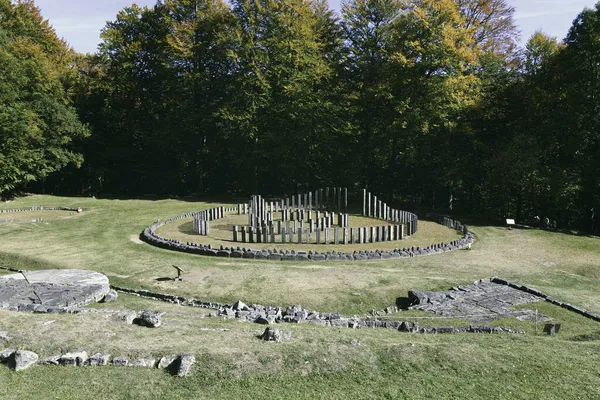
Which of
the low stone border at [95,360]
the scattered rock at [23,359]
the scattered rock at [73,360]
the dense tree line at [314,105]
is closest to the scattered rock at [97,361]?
the low stone border at [95,360]

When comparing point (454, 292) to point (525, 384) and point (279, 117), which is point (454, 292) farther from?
point (279, 117)

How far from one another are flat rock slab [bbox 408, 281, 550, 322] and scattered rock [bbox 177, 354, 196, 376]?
9283 mm

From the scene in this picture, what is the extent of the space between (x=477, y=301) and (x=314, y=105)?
32.0 metres

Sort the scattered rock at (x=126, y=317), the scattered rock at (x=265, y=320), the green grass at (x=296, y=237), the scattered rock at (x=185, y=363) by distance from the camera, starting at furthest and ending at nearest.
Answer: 1. the green grass at (x=296, y=237)
2. the scattered rock at (x=265, y=320)
3. the scattered rock at (x=126, y=317)
4. the scattered rock at (x=185, y=363)

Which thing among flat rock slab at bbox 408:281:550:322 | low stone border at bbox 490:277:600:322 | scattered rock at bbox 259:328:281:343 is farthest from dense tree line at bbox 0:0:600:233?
scattered rock at bbox 259:328:281:343

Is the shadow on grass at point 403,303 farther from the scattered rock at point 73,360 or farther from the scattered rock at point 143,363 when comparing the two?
the scattered rock at point 73,360

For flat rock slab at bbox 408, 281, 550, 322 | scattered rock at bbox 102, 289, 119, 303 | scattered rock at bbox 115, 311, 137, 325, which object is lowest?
flat rock slab at bbox 408, 281, 550, 322

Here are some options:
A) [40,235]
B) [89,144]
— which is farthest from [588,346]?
[89,144]

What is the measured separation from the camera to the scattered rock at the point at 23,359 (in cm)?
1014

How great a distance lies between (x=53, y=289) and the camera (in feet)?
53.0

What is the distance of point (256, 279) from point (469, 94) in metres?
30.7

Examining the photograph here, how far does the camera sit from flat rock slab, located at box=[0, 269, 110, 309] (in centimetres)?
1494

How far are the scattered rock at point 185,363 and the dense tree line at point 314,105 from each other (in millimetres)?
31227

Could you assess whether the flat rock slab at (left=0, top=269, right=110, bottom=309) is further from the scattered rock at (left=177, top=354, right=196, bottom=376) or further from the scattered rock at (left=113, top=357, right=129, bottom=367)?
the scattered rock at (left=177, top=354, right=196, bottom=376)
